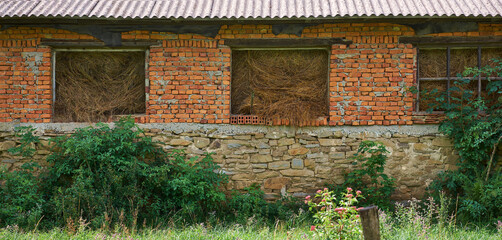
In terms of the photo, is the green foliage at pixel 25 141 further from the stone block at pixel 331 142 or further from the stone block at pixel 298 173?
the stone block at pixel 331 142

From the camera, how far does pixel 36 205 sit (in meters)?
5.43

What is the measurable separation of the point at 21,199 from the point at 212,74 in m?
3.36

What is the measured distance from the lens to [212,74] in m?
6.31

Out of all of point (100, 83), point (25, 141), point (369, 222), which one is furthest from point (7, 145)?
point (369, 222)

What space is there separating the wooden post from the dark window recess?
3568 mm

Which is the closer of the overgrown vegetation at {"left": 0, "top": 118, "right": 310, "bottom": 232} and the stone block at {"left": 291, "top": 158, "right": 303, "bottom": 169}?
the overgrown vegetation at {"left": 0, "top": 118, "right": 310, "bottom": 232}

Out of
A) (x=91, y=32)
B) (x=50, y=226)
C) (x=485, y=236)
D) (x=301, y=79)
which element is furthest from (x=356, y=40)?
(x=50, y=226)

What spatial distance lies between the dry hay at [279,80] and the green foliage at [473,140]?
1.75m

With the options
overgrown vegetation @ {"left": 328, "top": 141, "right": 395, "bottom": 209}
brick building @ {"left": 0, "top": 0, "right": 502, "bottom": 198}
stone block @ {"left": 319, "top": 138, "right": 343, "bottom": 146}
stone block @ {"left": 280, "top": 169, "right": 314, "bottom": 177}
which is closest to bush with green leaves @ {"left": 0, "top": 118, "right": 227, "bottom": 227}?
brick building @ {"left": 0, "top": 0, "right": 502, "bottom": 198}

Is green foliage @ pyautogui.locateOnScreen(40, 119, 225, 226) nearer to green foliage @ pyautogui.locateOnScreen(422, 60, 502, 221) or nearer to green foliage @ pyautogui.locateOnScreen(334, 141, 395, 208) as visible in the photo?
green foliage @ pyautogui.locateOnScreen(334, 141, 395, 208)

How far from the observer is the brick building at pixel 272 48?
6203 mm

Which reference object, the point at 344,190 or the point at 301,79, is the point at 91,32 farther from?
the point at 344,190

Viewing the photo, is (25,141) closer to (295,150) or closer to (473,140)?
(295,150)

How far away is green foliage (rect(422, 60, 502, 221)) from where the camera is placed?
554 centimetres
